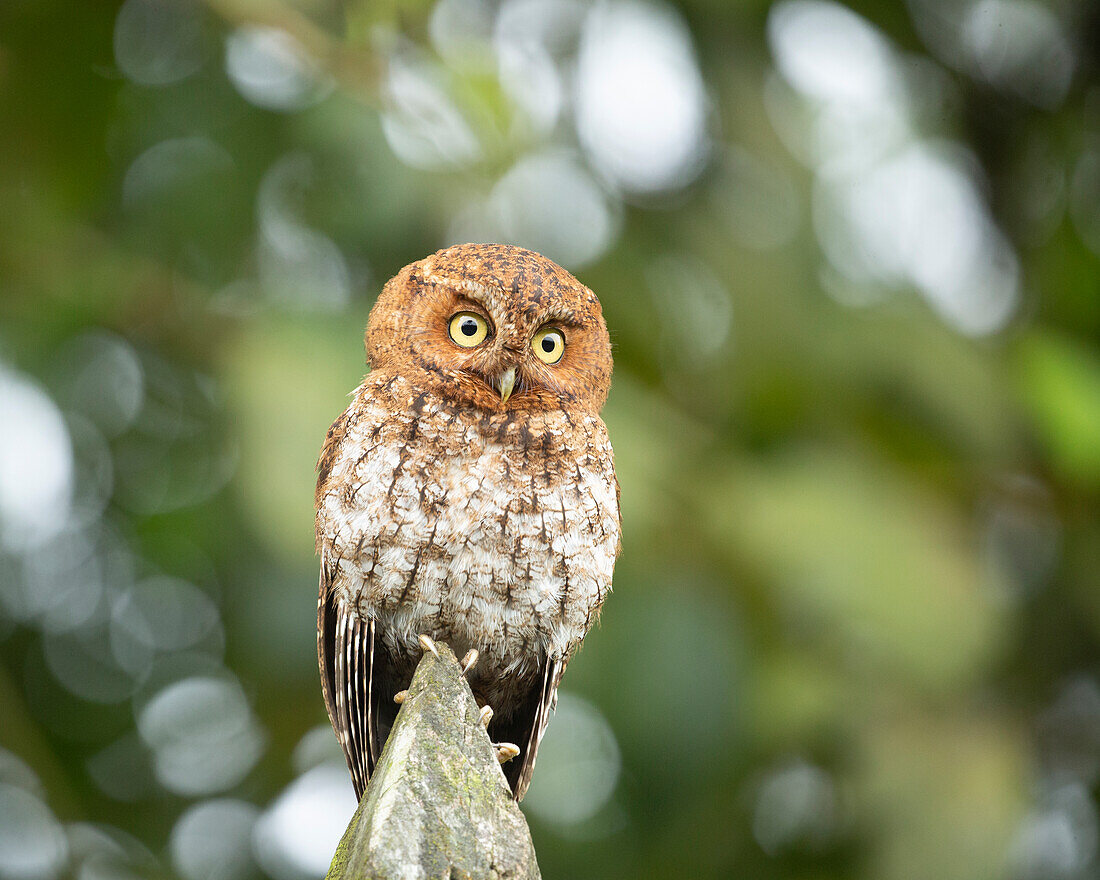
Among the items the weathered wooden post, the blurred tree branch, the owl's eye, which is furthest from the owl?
the blurred tree branch

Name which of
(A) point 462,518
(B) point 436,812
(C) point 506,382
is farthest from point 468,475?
(B) point 436,812

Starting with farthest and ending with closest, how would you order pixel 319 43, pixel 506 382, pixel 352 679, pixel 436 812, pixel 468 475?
pixel 319 43 < pixel 352 679 < pixel 468 475 < pixel 506 382 < pixel 436 812

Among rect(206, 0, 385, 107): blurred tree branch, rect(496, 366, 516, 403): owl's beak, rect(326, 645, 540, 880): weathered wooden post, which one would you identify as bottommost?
rect(326, 645, 540, 880): weathered wooden post

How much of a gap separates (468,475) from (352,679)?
55 cm

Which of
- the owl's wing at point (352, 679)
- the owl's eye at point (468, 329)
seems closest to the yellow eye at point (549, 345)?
the owl's eye at point (468, 329)

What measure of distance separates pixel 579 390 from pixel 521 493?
0.26m

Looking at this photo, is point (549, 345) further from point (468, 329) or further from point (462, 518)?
point (462, 518)

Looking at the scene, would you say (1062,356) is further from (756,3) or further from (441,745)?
(441,745)

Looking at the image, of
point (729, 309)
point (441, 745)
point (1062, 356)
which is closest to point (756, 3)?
point (729, 309)

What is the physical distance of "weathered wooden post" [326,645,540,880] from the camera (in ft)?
4.63

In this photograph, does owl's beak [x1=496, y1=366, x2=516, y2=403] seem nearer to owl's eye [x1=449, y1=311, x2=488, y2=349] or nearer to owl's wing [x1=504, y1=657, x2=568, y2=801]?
owl's eye [x1=449, y1=311, x2=488, y2=349]

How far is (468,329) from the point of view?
82.7 inches

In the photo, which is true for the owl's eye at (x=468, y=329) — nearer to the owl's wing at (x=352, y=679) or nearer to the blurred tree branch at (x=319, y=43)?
the owl's wing at (x=352, y=679)

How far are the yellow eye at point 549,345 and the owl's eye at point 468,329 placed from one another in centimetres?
11
